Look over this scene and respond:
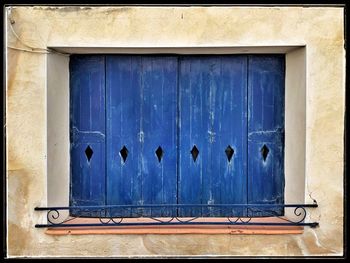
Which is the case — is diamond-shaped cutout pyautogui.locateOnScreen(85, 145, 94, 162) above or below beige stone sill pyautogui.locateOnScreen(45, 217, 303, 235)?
above

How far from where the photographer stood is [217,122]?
15.0ft

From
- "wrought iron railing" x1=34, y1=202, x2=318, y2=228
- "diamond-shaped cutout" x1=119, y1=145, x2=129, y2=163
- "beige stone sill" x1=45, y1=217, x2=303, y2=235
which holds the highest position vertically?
"diamond-shaped cutout" x1=119, y1=145, x2=129, y2=163

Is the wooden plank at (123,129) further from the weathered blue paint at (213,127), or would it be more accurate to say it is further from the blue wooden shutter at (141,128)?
the weathered blue paint at (213,127)

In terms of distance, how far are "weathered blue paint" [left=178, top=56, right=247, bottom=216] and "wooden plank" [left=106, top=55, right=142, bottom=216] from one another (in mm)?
417

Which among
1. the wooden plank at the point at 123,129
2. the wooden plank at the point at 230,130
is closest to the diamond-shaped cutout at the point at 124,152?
the wooden plank at the point at 123,129

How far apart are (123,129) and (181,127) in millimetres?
548

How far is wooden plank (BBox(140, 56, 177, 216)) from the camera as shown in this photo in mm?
4566

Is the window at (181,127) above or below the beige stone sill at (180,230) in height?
above

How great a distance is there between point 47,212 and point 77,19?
1.74m

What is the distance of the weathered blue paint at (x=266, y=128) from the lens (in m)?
4.56

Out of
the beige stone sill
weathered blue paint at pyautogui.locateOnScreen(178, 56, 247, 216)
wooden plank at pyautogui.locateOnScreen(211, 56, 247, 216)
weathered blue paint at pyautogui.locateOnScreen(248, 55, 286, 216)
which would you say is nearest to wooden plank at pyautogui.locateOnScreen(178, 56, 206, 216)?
weathered blue paint at pyautogui.locateOnScreen(178, 56, 247, 216)

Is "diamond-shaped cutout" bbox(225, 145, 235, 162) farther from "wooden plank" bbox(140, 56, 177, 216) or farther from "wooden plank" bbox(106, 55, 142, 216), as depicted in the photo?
"wooden plank" bbox(106, 55, 142, 216)

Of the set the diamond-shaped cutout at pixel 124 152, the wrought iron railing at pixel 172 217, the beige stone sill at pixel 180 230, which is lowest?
the beige stone sill at pixel 180 230

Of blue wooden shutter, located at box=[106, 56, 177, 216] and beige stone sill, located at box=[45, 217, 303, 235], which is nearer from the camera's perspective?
beige stone sill, located at box=[45, 217, 303, 235]
